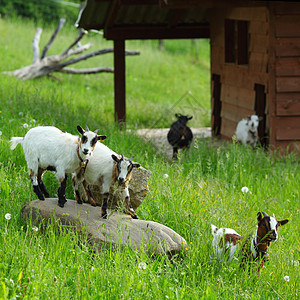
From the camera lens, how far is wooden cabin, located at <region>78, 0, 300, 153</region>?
9648 mm

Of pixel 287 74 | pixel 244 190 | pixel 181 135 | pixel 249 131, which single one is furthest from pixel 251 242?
pixel 287 74

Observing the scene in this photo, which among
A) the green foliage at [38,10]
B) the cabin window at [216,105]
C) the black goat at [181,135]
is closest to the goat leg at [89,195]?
the black goat at [181,135]

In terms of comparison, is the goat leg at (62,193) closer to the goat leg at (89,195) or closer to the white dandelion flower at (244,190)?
the goat leg at (89,195)

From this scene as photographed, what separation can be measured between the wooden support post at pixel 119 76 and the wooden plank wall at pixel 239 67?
2142 millimetres

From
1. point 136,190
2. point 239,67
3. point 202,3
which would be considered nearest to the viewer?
point 136,190

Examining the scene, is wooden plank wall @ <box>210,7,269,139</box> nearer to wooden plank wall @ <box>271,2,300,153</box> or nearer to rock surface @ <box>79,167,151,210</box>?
wooden plank wall @ <box>271,2,300,153</box>

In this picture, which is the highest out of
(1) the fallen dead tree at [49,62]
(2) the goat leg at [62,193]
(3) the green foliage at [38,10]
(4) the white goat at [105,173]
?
(3) the green foliage at [38,10]

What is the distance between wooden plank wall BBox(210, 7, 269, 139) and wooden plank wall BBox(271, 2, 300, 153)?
0.24 m

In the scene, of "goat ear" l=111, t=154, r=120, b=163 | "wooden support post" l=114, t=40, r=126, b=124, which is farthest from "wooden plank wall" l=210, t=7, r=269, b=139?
"goat ear" l=111, t=154, r=120, b=163

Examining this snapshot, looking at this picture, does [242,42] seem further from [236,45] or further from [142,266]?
[142,266]

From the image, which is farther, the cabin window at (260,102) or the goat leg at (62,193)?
the cabin window at (260,102)

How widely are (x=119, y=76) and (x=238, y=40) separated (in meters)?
2.59

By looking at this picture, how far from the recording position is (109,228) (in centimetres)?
518

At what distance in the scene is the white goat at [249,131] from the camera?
9.82 m
